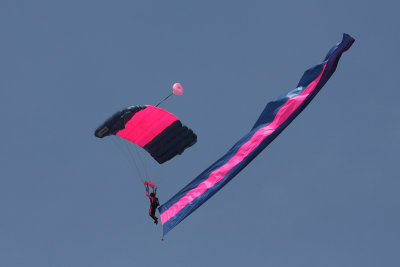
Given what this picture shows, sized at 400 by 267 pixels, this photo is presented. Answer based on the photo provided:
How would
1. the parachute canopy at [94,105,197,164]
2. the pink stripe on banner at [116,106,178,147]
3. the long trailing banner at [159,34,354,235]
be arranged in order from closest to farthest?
the long trailing banner at [159,34,354,235]
the parachute canopy at [94,105,197,164]
the pink stripe on banner at [116,106,178,147]

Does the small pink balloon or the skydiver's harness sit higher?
the small pink balloon

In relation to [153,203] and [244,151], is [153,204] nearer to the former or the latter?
[153,203]

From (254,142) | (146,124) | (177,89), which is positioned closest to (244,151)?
(254,142)

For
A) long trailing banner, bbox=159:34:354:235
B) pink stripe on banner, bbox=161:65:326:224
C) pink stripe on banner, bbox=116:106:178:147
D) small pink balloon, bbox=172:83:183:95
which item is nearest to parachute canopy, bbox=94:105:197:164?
pink stripe on banner, bbox=116:106:178:147

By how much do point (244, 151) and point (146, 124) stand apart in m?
3.75

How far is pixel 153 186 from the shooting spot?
962 inches

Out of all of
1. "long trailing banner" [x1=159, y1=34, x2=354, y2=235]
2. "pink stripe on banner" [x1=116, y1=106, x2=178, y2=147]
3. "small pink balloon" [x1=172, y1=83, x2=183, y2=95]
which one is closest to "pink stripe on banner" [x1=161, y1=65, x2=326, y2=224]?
"long trailing banner" [x1=159, y1=34, x2=354, y2=235]

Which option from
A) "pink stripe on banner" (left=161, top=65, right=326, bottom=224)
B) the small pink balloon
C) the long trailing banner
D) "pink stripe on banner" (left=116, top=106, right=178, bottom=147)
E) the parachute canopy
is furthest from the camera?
"pink stripe on banner" (left=116, top=106, right=178, bottom=147)

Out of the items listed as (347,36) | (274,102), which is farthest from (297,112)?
(347,36)

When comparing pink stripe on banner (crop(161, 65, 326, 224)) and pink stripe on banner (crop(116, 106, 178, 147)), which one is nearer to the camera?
pink stripe on banner (crop(161, 65, 326, 224))

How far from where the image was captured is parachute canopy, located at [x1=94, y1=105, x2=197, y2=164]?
74.4 ft

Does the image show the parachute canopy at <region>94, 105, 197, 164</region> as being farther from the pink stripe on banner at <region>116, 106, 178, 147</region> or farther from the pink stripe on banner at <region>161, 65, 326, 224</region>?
the pink stripe on banner at <region>161, 65, 326, 224</region>

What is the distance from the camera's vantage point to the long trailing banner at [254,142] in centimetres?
2097

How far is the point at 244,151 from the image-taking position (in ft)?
70.6
